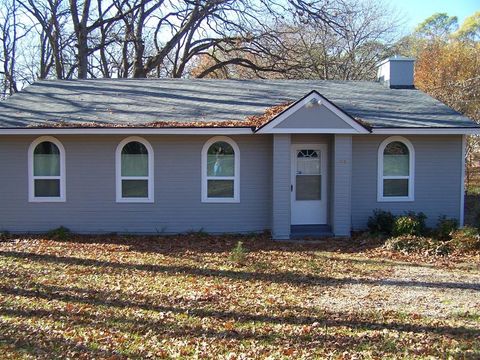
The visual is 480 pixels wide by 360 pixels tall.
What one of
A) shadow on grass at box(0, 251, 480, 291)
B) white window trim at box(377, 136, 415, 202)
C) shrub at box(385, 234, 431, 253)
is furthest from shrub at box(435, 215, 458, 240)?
shadow on grass at box(0, 251, 480, 291)

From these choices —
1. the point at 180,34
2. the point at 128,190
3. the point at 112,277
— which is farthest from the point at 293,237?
the point at 180,34

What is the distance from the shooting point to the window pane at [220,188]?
1283 cm

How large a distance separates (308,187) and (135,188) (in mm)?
4582

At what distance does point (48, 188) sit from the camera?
41.7ft

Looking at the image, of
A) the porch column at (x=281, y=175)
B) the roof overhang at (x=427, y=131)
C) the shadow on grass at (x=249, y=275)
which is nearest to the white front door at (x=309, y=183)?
the porch column at (x=281, y=175)

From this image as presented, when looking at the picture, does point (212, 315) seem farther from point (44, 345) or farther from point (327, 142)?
point (327, 142)

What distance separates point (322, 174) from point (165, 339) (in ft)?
27.6

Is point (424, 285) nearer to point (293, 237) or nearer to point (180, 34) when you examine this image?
point (293, 237)

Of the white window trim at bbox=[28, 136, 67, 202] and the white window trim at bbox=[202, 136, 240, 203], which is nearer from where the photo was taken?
the white window trim at bbox=[28, 136, 67, 202]

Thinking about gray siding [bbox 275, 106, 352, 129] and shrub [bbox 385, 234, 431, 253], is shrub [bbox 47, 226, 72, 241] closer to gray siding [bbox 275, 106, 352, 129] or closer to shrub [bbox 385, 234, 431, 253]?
gray siding [bbox 275, 106, 352, 129]

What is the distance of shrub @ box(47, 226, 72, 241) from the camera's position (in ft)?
40.1

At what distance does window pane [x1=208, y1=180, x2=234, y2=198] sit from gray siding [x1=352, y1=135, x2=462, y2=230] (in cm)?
325

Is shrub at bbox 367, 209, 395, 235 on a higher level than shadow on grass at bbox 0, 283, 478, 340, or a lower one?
higher

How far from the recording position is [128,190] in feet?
41.9
